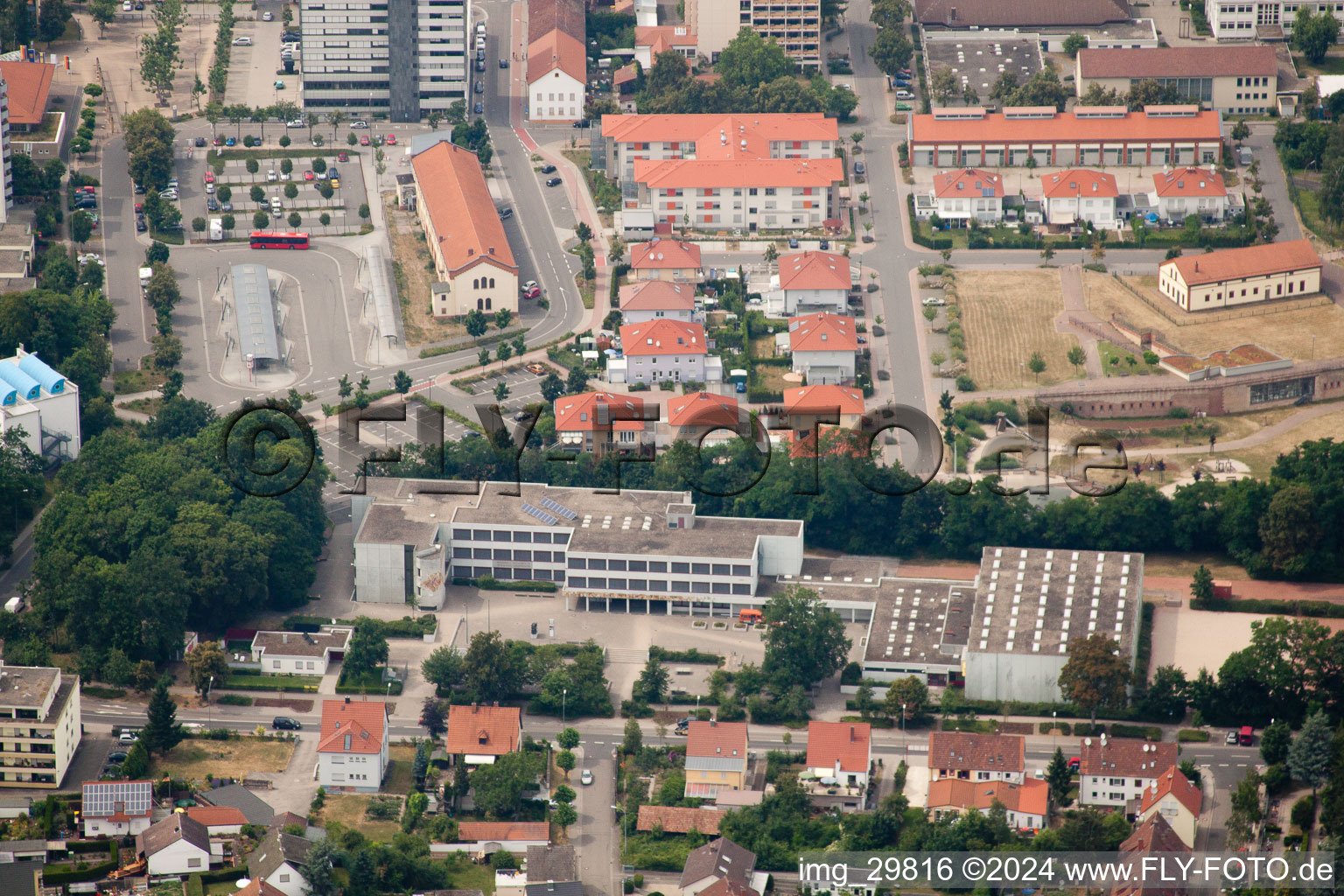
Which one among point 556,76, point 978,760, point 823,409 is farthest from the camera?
point 556,76

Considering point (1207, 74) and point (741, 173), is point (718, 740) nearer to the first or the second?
point (741, 173)

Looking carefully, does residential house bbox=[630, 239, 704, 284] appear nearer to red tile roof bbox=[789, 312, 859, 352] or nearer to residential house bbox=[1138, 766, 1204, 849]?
red tile roof bbox=[789, 312, 859, 352]

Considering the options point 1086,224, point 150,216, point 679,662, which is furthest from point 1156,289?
point 150,216

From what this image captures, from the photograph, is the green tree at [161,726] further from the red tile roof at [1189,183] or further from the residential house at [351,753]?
the red tile roof at [1189,183]

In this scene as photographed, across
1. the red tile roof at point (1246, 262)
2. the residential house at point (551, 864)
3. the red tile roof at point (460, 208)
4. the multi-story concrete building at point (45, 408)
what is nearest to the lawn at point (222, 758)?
the residential house at point (551, 864)

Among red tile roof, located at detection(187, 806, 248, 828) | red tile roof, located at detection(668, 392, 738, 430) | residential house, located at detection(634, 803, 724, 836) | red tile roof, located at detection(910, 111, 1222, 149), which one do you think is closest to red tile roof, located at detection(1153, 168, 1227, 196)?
red tile roof, located at detection(910, 111, 1222, 149)

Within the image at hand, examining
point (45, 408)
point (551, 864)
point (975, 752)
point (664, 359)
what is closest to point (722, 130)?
point (664, 359)

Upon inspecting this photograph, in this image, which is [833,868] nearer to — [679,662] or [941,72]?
[679,662]
